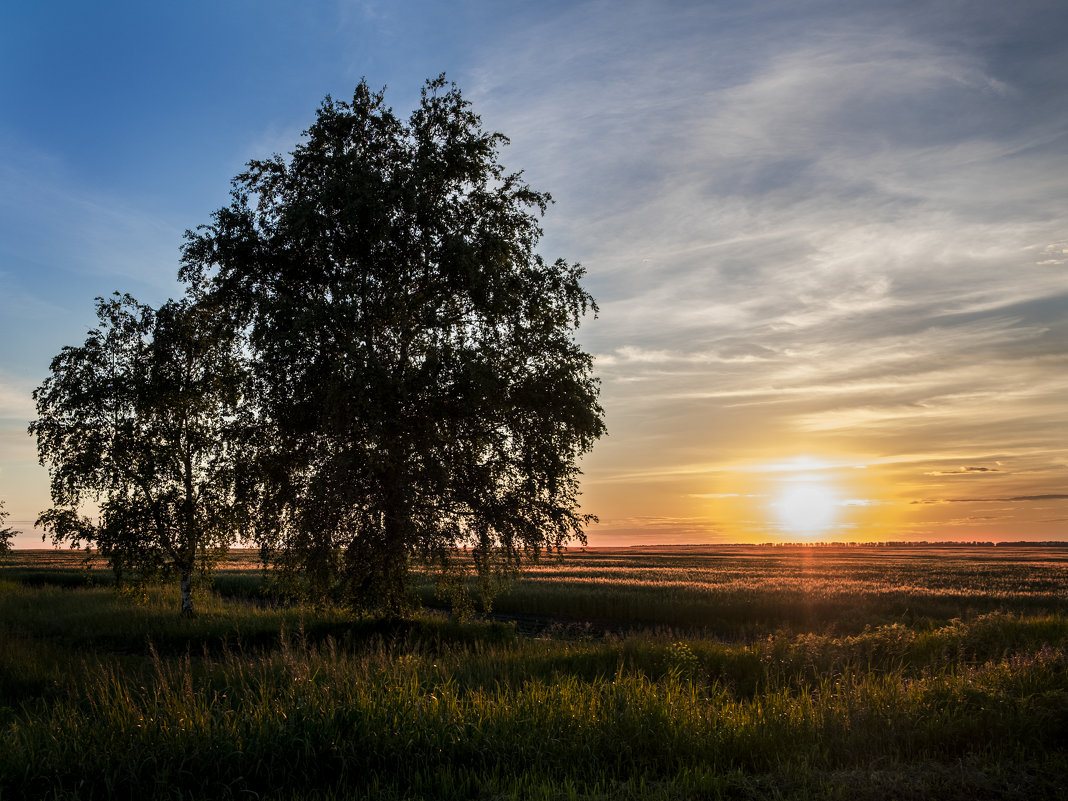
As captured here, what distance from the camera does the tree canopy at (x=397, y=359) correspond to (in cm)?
1938

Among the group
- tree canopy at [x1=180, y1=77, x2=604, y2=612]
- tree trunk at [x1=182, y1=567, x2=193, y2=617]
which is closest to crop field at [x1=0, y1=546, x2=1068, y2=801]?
tree canopy at [x1=180, y1=77, x2=604, y2=612]

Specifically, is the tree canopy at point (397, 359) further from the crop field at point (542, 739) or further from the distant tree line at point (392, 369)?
the crop field at point (542, 739)

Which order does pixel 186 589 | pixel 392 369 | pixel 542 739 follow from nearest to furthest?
pixel 542 739
pixel 392 369
pixel 186 589

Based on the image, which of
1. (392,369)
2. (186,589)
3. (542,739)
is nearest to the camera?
(542,739)

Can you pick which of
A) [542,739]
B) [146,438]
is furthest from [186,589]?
[542,739]

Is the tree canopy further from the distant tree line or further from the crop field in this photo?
the crop field

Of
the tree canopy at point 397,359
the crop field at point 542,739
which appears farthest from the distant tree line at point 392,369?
the crop field at point 542,739

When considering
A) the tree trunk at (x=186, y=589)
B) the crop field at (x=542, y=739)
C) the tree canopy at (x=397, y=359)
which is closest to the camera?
the crop field at (x=542, y=739)

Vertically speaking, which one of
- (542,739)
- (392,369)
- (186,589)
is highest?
(392,369)

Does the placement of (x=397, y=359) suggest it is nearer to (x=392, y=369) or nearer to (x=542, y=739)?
(x=392, y=369)

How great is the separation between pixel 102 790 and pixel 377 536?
13479 millimetres

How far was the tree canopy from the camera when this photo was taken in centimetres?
1938

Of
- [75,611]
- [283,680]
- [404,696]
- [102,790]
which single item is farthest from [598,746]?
[75,611]

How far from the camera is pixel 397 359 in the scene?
20.9 metres
